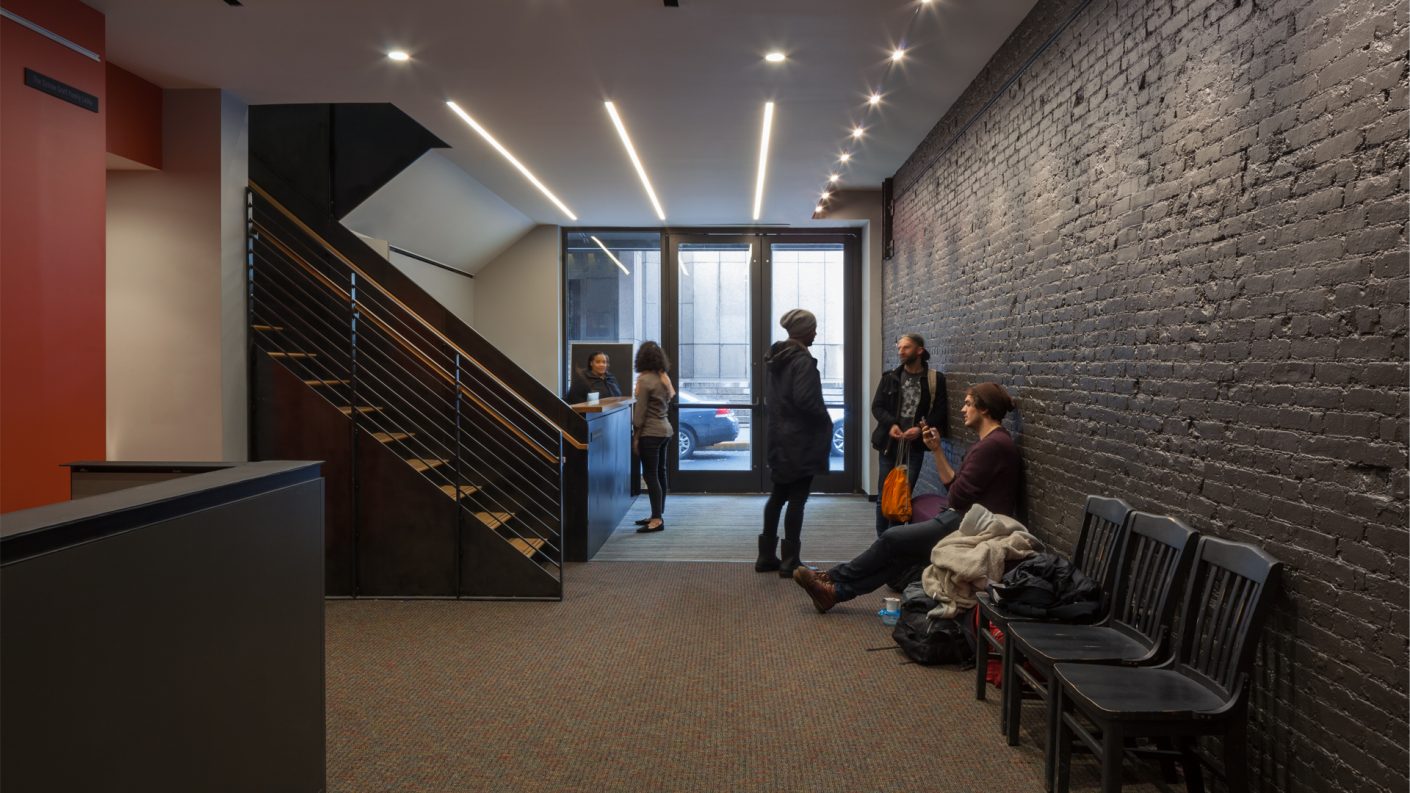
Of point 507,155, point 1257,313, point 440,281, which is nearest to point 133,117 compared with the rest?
point 507,155

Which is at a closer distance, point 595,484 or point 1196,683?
point 1196,683

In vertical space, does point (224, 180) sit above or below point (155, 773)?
above

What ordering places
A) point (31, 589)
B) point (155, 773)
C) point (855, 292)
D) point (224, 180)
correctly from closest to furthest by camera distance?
point (31, 589)
point (155, 773)
point (224, 180)
point (855, 292)

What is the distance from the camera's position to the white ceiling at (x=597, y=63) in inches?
161

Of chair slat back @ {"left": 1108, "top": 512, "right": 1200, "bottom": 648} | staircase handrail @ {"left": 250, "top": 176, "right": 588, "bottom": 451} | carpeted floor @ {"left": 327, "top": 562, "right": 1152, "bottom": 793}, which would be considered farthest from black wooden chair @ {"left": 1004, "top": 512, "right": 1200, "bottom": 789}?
staircase handrail @ {"left": 250, "top": 176, "right": 588, "bottom": 451}

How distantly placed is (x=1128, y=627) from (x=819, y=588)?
1.91 m

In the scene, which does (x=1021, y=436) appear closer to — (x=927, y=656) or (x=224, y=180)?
(x=927, y=656)

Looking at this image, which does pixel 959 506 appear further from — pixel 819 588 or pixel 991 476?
pixel 819 588

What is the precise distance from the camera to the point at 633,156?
676 centimetres

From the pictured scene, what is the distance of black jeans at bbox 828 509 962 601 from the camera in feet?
14.4

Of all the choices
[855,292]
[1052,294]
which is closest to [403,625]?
[1052,294]

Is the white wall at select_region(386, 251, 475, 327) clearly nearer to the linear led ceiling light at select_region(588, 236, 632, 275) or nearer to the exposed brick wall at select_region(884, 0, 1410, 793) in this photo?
the linear led ceiling light at select_region(588, 236, 632, 275)

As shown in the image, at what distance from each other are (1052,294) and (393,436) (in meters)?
3.83

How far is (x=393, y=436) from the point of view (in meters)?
5.40
